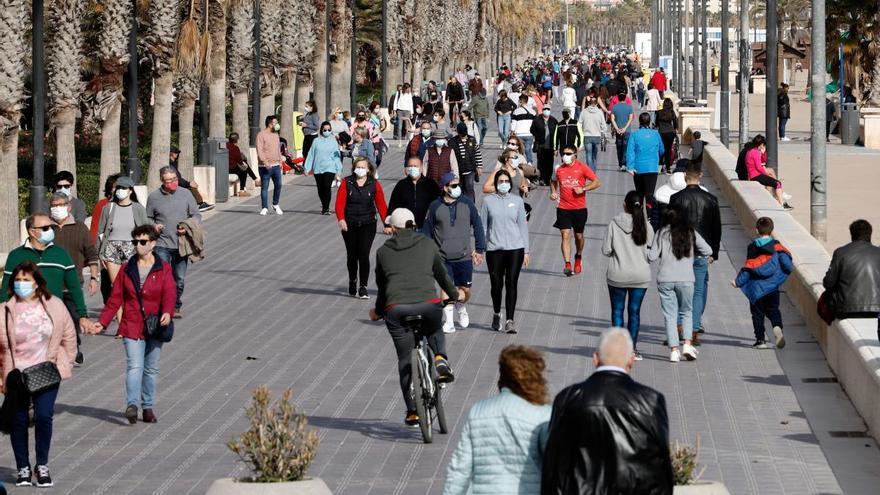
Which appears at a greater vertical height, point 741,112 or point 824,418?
point 741,112

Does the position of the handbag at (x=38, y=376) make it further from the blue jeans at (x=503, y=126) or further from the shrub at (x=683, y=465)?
the blue jeans at (x=503, y=126)

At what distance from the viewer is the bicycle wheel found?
465 inches

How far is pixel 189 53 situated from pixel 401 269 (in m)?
20.2

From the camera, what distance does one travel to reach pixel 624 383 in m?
6.91

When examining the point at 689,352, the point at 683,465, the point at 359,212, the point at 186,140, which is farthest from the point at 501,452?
the point at 186,140

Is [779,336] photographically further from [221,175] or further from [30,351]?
[221,175]

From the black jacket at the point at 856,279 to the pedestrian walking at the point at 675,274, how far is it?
132cm

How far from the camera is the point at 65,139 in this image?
30078mm

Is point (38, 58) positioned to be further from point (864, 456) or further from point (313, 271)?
point (864, 456)

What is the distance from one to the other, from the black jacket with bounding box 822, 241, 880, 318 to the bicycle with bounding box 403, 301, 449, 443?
3.77 metres

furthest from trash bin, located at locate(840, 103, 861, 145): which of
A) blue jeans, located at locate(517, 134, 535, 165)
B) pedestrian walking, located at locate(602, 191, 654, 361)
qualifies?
pedestrian walking, located at locate(602, 191, 654, 361)

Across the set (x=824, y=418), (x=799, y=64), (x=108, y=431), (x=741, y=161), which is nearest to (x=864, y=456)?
(x=824, y=418)

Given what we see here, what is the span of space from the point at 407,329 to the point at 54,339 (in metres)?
2.51

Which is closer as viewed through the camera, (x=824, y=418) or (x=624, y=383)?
(x=624, y=383)
